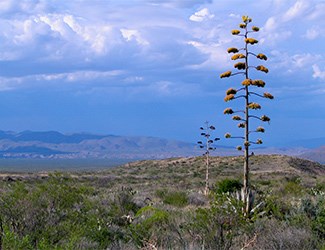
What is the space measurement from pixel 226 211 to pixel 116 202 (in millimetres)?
7292

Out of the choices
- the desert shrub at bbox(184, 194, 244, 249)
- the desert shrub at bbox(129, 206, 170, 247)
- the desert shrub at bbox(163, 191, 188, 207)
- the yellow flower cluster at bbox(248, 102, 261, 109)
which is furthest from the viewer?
the desert shrub at bbox(163, 191, 188, 207)

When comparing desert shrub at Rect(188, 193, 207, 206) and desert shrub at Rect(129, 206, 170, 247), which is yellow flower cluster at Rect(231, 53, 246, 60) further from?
desert shrub at Rect(188, 193, 207, 206)

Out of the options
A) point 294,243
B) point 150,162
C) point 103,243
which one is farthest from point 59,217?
point 150,162

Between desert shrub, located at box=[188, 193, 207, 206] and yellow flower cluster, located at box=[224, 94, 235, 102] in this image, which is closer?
yellow flower cluster, located at box=[224, 94, 235, 102]

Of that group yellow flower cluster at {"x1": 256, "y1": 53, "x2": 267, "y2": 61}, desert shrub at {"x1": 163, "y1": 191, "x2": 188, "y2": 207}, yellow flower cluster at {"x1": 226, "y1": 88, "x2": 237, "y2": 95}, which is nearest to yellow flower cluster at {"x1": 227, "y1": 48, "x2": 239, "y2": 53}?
yellow flower cluster at {"x1": 256, "y1": 53, "x2": 267, "y2": 61}

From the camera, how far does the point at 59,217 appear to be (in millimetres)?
10680

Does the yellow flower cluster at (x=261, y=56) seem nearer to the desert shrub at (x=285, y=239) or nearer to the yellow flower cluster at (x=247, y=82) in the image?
the yellow flower cluster at (x=247, y=82)

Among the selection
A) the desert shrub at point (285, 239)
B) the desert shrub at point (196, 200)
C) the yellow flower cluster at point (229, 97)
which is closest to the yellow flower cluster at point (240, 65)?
the yellow flower cluster at point (229, 97)

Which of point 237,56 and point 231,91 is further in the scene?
point 237,56

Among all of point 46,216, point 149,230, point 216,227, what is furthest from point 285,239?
point 46,216

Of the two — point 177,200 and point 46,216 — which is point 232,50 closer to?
point 177,200

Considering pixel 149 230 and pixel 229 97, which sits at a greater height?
pixel 229 97

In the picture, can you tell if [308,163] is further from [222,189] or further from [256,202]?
[256,202]

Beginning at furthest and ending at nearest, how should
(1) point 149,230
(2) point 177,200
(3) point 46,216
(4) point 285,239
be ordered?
(2) point 177,200, (1) point 149,230, (3) point 46,216, (4) point 285,239
